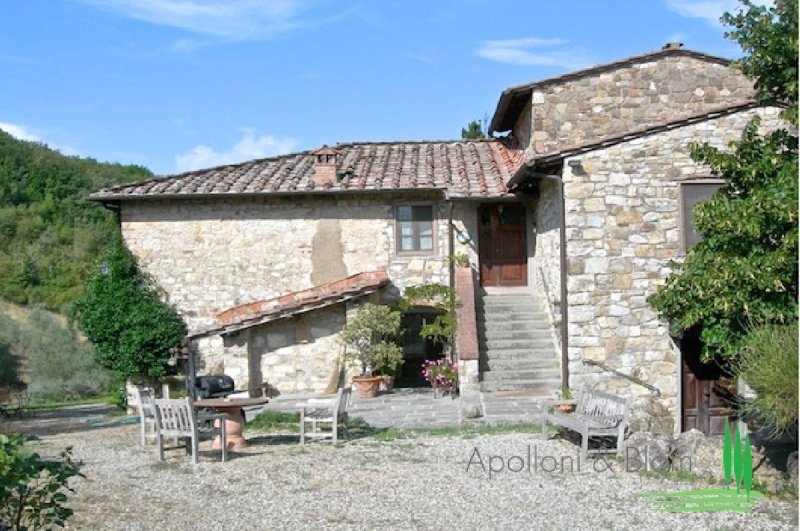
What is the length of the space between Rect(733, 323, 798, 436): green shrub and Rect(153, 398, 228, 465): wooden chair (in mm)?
5857

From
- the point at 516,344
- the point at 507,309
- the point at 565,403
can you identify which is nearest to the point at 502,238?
the point at 507,309

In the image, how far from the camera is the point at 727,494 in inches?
292

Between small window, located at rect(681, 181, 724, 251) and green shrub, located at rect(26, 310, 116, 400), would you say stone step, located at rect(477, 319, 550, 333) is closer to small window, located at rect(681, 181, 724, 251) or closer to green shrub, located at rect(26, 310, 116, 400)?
small window, located at rect(681, 181, 724, 251)

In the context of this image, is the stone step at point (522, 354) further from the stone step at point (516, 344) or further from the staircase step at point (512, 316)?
the staircase step at point (512, 316)

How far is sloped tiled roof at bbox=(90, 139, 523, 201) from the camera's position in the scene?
15.7 m

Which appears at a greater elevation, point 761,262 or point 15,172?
point 15,172

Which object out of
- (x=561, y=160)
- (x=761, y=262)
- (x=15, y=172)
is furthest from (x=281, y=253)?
(x=15, y=172)

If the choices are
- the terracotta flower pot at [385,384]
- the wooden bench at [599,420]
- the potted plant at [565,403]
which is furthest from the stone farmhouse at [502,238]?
the wooden bench at [599,420]

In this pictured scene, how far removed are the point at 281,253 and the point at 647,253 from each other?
24.7 feet

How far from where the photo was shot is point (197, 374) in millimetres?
16047

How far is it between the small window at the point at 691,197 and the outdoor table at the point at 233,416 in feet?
21.7

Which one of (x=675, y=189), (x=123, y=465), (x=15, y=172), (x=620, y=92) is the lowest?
(x=123, y=465)

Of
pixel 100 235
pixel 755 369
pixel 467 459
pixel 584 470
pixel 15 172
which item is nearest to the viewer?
pixel 755 369

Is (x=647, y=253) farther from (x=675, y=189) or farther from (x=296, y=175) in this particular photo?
(x=296, y=175)
